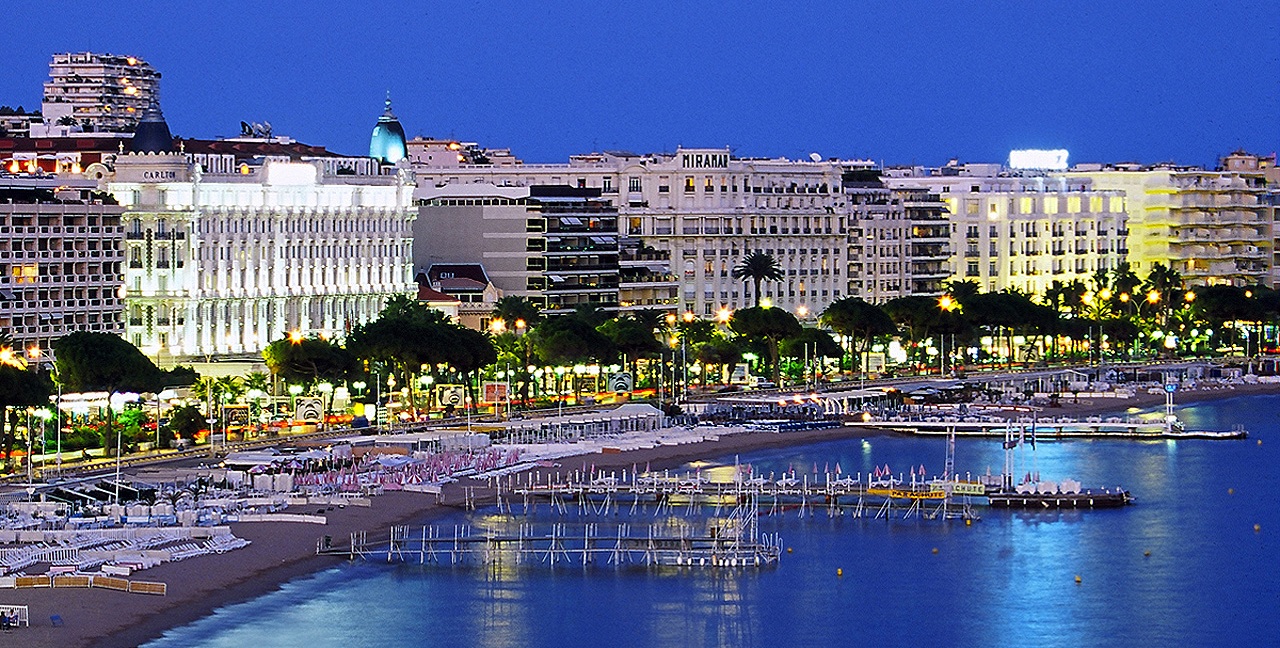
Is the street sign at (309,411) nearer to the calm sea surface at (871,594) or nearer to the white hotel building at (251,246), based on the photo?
the white hotel building at (251,246)

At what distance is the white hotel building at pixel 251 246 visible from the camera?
144 m

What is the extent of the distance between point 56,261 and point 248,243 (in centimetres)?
1441

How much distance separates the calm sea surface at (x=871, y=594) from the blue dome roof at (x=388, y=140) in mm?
70383

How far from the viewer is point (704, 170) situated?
19200 centimetres

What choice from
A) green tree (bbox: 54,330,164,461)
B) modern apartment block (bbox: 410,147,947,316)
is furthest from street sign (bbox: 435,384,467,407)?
modern apartment block (bbox: 410,147,947,316)

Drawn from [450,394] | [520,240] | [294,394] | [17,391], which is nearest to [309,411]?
[294,394]

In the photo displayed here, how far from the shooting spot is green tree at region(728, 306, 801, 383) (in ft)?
537

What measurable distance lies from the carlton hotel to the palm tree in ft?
96.9

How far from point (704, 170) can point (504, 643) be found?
113 metres

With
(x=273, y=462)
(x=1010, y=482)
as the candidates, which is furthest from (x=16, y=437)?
(x=1010, y=482)

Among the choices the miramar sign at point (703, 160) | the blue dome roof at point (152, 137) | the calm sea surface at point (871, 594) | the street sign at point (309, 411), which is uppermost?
the miramar sign at point (703, 160)

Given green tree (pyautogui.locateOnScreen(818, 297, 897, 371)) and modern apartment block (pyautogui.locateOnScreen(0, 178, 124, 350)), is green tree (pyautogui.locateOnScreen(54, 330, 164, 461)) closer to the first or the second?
modern apartment block (pyautogui.locateOnScreen(0, 178, 124, 350))

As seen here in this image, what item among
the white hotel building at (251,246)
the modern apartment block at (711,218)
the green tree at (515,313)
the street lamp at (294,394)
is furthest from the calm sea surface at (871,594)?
the modern apartment block at (711,218)

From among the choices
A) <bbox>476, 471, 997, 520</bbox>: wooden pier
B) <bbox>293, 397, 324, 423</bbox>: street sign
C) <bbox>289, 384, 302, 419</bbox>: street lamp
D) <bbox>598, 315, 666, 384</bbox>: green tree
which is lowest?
<bbox>476, 471, 997, 520</bbox>: wooden pier
